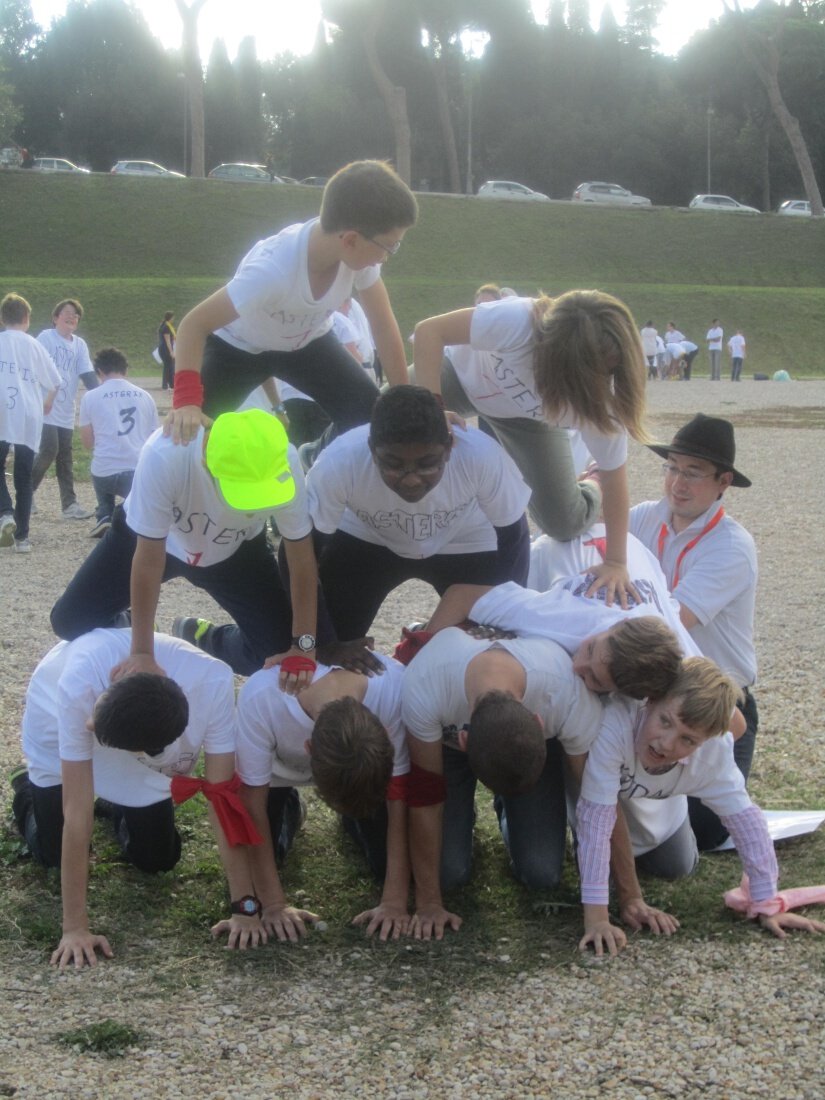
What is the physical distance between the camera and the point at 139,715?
3.71 metres

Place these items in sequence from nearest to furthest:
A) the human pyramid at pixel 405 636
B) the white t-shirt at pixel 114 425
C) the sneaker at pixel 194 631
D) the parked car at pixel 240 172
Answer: the human pyramid at pixel 405 636, the sneaker at pixel 194 631, the white t-shirt at pixel 114 425, the parked car at pixel 240 172

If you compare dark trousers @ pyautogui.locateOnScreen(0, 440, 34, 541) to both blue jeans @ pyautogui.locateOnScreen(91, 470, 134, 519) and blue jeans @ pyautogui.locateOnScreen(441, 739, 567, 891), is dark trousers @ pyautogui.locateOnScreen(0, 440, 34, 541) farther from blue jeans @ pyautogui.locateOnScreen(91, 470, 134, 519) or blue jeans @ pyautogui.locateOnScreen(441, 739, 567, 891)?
blue jeans @ pyautogui.locateOnScreen(441, 739, 567, 891)

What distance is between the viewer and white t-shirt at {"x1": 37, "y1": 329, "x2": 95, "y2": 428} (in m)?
11.1

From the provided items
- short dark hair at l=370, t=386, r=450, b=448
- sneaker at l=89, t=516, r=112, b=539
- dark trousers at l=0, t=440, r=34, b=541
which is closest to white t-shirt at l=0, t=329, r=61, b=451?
dark trousers at l=0, t=440, r=34, b=541

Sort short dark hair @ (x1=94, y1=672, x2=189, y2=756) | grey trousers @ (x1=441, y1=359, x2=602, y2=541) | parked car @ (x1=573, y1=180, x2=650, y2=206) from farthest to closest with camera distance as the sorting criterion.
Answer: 1. parked car @ (x1=573, y1=180, x2=650, y2=206)
2. grey trousers @ (x1=441, y1=359, x2=602, y2=541)
3. short dark hair @ (x1=94, y1=672, x2=189, y2=756)

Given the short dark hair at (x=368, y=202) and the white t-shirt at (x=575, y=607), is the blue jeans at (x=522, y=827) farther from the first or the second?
the short dark hair at (x=368, y=202)

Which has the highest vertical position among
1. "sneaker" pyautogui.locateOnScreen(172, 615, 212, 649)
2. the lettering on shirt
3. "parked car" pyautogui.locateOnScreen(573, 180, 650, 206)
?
"parked car" pyautogui.locateOnScreen(573, 180, 650, 206)

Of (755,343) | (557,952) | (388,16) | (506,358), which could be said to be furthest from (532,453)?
(388,16)

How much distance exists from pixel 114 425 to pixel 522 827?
6.57m

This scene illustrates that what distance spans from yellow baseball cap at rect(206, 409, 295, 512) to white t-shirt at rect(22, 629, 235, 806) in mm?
610

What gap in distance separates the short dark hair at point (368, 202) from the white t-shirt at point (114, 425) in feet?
19.4

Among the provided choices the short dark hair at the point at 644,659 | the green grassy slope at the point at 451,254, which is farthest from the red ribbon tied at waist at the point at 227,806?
the green grassy slope at the point at 451,254

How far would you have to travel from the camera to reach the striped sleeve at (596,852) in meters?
Result: 3.85

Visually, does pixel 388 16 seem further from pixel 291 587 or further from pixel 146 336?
pixel 291 587
